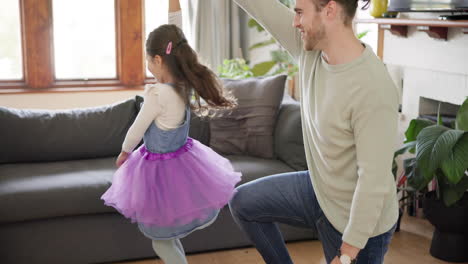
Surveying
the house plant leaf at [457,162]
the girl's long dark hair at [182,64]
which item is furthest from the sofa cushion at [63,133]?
the house plant leaf at [457,162]

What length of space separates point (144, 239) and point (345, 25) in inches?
64.4

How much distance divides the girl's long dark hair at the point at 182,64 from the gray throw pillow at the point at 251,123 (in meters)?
0.97

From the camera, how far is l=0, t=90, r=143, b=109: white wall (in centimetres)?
497

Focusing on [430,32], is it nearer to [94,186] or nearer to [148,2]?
[94,186]

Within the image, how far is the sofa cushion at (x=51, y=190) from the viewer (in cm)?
279

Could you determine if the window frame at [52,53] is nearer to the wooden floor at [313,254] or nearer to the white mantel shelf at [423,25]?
the white mantel shelf at [423,25]

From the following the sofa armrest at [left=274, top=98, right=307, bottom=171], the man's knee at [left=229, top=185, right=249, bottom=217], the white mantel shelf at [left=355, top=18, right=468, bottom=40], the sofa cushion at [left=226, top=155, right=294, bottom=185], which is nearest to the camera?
the man's knee at [left=229, top=185, right=249, bottom=217]

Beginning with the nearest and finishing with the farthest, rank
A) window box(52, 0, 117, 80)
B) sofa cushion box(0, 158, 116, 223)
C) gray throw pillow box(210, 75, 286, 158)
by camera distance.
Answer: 1. sofa cushion box(0, 158, 116, 223)
2. gray throw pillow box(210, 75, 286, 158)
3. window box(52, 0, 117, 80)

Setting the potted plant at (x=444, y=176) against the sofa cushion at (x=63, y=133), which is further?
the sofa cushion at (x=63, y=133)

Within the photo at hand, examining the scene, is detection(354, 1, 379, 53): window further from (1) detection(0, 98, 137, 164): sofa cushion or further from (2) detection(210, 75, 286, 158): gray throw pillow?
(1) detection(0, 98, 137, 164): sofa cushion

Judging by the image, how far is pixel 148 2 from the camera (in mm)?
5367

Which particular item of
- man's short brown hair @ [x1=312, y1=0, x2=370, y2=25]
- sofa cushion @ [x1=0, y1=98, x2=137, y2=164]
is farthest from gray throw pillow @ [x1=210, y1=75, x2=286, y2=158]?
man's short brown hair @ [x1=312, y1=0, x2=370, y2=25]

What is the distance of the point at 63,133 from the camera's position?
3301 millimetres

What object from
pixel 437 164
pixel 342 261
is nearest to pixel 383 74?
pixel 342 261
